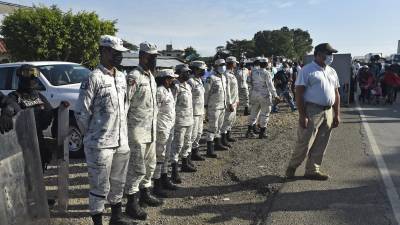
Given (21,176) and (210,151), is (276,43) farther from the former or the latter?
(21,176)

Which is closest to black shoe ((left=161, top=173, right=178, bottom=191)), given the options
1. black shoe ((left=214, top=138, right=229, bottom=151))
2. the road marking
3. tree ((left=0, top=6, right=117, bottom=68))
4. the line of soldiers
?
the line of soldiers

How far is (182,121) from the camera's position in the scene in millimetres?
7113

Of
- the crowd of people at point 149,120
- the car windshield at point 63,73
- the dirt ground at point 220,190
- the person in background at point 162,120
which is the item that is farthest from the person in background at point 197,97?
the car windshield at point 63,73

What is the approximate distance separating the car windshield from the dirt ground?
1636mm

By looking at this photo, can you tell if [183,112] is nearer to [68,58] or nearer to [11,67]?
[11,67]

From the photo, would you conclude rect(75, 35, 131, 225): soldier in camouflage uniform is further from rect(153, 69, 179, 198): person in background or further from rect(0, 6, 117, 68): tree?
rect(0, 6, 117, 68): tree

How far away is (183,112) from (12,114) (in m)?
3.33

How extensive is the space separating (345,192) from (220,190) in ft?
5.69

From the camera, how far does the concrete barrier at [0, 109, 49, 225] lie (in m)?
3.86

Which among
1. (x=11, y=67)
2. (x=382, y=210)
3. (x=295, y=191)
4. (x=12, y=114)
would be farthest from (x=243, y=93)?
(x=12, y=114)

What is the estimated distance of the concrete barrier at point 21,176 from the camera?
386cm

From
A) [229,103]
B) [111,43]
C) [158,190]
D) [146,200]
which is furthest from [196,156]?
[111,43]

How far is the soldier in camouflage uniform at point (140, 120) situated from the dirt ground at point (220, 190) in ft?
1.31

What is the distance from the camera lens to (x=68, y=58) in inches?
948
